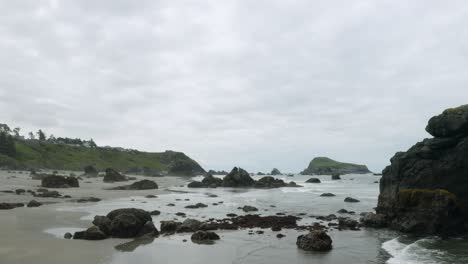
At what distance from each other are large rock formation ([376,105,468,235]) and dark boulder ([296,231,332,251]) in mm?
10261

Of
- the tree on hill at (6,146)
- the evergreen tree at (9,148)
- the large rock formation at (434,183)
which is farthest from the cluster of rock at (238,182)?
the tree on hill at (6,146)

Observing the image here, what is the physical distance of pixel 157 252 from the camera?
2234cm

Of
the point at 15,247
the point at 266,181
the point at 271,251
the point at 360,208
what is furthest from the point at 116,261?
the point at 266,181

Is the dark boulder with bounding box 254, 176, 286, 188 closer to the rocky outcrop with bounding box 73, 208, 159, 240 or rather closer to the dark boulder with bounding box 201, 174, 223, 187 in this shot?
the dark boulder with bounding box 201, 174, 223, 187

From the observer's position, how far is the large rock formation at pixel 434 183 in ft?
101

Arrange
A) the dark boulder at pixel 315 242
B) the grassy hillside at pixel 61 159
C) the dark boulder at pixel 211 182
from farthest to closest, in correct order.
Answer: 1. the grassy hillside at pixel 61 159
2. the dark boulder at pixel 211 182
3. the dark boulder at pixel 315 242

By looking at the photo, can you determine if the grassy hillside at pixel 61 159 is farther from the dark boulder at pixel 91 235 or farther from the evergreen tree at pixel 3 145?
the dark boulder at pixel 91 235

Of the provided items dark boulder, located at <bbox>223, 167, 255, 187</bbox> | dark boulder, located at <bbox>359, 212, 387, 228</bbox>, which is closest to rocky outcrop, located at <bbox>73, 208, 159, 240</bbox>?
dark boulder, located at <bbox>359, 212, 387, 228</bbox>

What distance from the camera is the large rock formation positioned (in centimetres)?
3070

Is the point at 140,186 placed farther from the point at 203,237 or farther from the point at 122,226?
the point at 203,237

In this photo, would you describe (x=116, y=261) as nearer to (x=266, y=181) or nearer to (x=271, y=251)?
(x=271, y=251)

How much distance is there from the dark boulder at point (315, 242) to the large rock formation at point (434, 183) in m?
10.3

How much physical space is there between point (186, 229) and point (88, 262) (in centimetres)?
1108

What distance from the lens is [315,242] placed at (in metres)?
24.6
